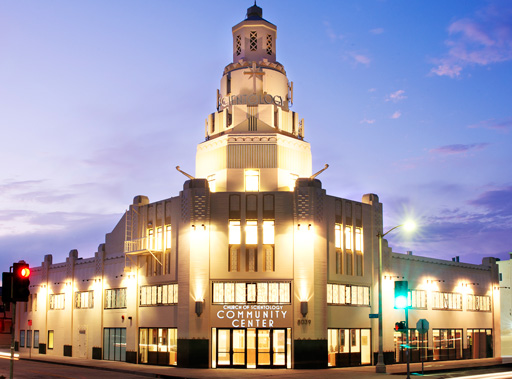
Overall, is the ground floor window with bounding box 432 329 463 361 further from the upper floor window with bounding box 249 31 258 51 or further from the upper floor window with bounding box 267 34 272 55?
the upper floor window with bounding box 249 31 258 51

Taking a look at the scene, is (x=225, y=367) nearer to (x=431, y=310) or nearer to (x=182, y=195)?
(x=182, y=195)

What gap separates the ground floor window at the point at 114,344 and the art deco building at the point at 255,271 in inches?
3.8

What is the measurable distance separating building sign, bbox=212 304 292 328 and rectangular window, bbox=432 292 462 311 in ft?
62.5

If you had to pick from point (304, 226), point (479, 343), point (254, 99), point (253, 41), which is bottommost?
point (479, 343)

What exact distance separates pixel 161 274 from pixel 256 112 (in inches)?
589

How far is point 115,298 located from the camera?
5316 cm

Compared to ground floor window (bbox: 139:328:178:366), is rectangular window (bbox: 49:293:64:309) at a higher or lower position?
higher

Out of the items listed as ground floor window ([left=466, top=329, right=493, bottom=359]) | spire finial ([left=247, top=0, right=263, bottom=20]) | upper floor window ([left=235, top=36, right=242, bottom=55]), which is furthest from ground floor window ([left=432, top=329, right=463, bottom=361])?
spire finial ([left=247, top=0, right=263, bottom=20])

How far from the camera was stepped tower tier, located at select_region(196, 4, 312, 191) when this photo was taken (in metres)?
48.2

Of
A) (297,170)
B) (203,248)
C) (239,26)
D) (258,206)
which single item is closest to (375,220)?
(297,170)

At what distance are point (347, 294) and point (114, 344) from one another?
1991 cm

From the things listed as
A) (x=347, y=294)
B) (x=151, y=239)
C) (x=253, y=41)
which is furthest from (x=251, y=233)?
(x=253, y=41)

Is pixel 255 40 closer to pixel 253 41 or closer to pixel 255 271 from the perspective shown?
pixel 253 41

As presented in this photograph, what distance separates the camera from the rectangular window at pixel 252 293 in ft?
143
